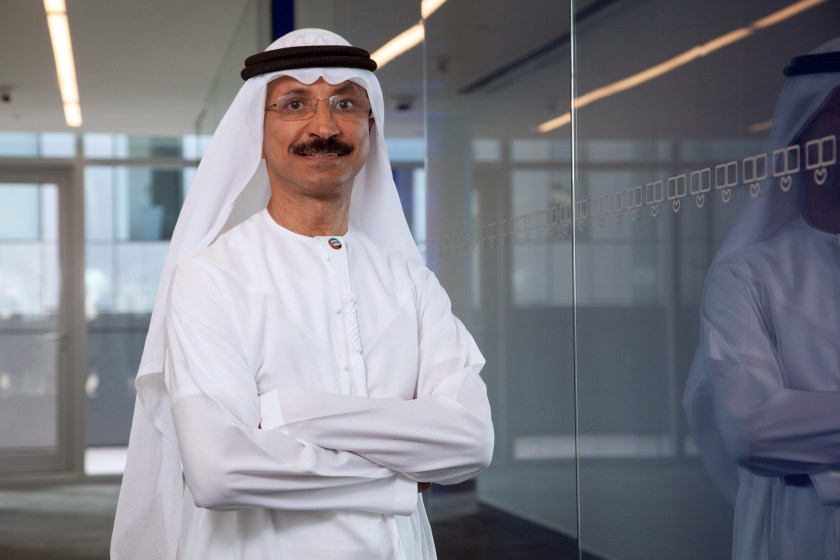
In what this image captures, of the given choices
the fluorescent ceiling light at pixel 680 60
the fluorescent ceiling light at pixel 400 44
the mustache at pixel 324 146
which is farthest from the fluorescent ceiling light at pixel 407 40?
the mustache at pixel 324 146

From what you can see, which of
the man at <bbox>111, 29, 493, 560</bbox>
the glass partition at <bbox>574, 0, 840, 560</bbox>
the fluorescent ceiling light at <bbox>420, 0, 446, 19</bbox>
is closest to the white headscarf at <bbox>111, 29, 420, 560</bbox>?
the man at <bbox>111, 29, 493, 560</bbox>

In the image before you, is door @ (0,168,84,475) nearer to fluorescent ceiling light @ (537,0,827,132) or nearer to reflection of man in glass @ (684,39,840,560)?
fluorescent ceiling light @ (537,0,827,132)

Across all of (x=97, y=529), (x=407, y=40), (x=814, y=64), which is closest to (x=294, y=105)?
(x=814, y=64)

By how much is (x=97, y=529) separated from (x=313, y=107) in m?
5.50

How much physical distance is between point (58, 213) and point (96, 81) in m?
2.06

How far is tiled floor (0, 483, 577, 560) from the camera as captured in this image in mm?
2719

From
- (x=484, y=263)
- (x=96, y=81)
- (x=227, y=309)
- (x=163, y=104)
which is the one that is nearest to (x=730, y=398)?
(x=227, y=309)

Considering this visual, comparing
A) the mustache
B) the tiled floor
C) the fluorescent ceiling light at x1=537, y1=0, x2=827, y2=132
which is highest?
the fluorescent ceiling light at x1=537, y1=0, x2=827, y2=132

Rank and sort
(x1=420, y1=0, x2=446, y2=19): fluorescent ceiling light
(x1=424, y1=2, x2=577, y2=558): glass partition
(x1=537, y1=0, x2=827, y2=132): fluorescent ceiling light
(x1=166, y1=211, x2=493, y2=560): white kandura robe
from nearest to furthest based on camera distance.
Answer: (x1=537, y1=0, x2=827, y2=132): fluorescent ceiling light, (x1=166, y1=211, x2=493, y2=560): white kandura robe, (x1=424, y1=2, x2=577, y2=558): glass partition, (x1=420, y1=0, x2=446, y2=19): fluorescent ceiling light

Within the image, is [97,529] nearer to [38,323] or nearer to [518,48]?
[38,323]

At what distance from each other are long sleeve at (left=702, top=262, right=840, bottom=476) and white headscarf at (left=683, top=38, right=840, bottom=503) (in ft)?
0.10

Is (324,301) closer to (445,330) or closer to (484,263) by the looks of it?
(445,330)

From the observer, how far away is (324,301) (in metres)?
1.88

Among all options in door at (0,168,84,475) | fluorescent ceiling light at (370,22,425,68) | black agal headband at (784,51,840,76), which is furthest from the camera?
door at (0,168,84,475)
